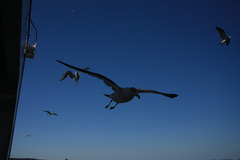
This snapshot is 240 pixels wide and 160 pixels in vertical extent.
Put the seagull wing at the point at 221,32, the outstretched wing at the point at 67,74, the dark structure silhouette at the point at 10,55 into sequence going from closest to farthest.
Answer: the dark structure silhouette at the point at 10,55, the outstretched wing at the point at 67,74, the seagull wing at the point at 221,32

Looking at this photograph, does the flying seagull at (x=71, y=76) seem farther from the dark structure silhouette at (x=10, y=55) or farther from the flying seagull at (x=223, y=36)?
the flying seagull at (x=223, y=36)

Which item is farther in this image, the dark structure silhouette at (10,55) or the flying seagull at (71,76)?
the flying seagull at (71,76)

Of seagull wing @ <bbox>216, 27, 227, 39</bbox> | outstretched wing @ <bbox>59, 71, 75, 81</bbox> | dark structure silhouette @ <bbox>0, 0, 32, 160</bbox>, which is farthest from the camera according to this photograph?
seagull wing @ <bbox>216, 27, 227, 39</bbox>


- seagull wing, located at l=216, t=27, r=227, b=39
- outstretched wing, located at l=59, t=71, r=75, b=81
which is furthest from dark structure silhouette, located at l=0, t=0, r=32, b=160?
seagull wing, located at l=216, t=27, r=227, b=39

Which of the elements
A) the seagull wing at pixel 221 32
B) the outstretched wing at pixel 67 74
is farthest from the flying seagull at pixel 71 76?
the seagull wing at pixel 221 32

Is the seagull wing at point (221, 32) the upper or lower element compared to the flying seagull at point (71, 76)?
upper

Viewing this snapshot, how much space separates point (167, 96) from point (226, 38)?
1325 cm

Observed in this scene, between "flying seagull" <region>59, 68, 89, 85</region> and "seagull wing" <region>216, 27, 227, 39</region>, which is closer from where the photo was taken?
"flying seagull" <region>59, 68, 89, 85</region>

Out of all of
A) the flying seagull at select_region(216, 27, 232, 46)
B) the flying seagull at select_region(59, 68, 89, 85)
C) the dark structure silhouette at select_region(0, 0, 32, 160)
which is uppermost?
the flying seagull at select_region(216, 27, 232, 46)

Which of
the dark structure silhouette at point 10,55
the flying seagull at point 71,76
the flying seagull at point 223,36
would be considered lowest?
the dark structure silhouette at point 10,55

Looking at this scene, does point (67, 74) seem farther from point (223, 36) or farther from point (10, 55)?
Answer: point (223, 36)

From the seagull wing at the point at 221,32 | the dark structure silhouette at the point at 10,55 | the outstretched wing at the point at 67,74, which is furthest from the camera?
the seagull wing at the point at 221,32

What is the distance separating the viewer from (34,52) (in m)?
8.11

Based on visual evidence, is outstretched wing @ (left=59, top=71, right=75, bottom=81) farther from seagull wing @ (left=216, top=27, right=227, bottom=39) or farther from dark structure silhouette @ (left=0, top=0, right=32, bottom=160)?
seagull wing @ (left=216, top=27, right=227, bottom=39)
